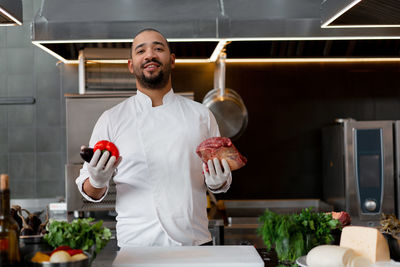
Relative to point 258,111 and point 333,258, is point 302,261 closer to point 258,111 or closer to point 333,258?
point 333,258

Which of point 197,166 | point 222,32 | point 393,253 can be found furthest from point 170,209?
point 222,32

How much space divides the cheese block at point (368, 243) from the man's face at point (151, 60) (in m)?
0.98

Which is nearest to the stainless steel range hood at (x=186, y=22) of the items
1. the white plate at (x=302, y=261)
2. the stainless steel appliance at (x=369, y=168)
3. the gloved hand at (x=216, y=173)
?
the stainless steel appliance at (x=369, y=168)

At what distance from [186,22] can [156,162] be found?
125 cm

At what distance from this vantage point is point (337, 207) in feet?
11.6

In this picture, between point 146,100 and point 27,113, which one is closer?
point 146,100

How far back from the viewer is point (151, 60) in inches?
79.2

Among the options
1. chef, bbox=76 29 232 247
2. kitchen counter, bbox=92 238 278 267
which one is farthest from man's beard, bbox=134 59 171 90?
kitchen counter, bbox=92 238 278 267

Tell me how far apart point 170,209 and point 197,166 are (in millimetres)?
221

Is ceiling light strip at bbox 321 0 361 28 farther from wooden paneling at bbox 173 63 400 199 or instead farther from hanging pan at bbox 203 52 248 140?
wooden paneling at bbox 173 63 400 199

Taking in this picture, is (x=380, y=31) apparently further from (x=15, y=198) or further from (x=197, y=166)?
(x=15, y=198)

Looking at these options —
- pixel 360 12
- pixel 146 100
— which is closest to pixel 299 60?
pixel 360 12

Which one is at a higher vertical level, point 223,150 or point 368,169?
point 223,150

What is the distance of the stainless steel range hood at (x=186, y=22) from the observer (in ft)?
9.63
